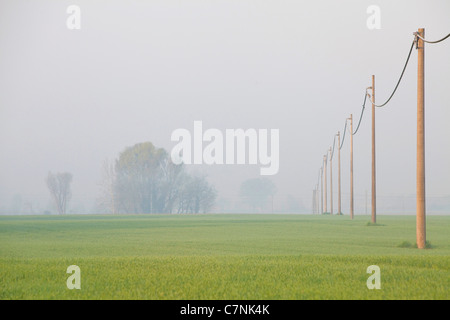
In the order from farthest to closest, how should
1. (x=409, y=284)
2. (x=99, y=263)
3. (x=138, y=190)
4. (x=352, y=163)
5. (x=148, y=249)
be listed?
(x=138, y=190)
(x=352, y=163)
(x=148, y=249)
(x=99, y=263)
(x=409, y=284)

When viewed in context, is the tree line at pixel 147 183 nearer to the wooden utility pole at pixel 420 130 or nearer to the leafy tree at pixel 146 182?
the leafy tree at pixel 146 182

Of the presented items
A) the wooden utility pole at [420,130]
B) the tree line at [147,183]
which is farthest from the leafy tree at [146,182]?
the wooden utility pole at [420,130]

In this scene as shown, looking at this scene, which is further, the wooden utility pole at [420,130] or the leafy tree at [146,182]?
the leafy tree at [146,182]

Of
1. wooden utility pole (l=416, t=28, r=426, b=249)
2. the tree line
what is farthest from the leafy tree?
wooden utility pole (l=416, t=28, r=426, b=249)

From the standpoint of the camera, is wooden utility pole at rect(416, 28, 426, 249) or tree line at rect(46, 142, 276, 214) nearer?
wooden utility pole at rect(416, 28, 426, 249)

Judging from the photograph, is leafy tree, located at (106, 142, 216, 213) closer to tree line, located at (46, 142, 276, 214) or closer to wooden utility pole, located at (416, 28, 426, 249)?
tree line, located at (46, 142, 276, 214)

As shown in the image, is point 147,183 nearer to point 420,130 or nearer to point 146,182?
point 146,182

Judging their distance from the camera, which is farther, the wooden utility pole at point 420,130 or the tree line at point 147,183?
the tree line at point 147,183

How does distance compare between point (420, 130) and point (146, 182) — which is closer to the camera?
point (420, 130)

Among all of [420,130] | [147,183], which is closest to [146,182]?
[147,183]

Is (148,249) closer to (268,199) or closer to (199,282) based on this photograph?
(199,282)
